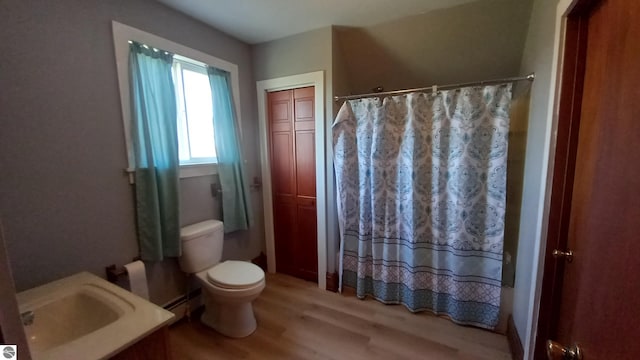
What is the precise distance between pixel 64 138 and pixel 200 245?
1.04 metres

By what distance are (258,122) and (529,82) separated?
2.17 metres

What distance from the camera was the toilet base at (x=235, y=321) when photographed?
189 cm

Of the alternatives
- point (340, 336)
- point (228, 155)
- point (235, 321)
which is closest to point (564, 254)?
point (340, 336)

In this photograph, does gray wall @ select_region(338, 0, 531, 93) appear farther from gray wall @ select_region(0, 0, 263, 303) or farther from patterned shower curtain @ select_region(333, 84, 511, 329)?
gray wall @ select_region(0, 0, 263, 303)

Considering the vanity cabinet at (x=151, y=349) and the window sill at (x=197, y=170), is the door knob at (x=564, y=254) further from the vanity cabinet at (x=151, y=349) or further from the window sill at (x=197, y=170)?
the window sill at (x=197, y=170)

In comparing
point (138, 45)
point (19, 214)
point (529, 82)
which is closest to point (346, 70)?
point (529, 82)

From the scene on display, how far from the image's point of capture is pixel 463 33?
1975mm

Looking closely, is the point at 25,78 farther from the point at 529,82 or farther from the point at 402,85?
the point at 529,82

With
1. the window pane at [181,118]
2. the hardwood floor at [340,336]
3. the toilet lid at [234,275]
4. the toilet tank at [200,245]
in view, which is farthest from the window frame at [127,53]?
the hardwood floor at [340,336]

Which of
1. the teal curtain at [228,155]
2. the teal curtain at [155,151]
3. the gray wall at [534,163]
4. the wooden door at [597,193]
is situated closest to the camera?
the wooden door at [597,193]

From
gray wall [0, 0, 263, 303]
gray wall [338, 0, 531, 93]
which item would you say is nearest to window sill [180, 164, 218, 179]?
gray wall [0, 0, 263, 303]

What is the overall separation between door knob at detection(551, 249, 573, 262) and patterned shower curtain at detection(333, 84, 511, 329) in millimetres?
730

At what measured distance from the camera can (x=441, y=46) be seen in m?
2.09

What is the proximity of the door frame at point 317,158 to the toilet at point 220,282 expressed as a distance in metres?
0.68
